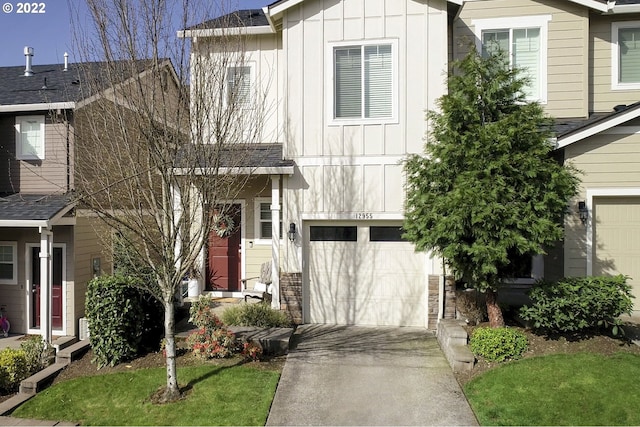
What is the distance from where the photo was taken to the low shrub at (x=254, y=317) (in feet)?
27.7

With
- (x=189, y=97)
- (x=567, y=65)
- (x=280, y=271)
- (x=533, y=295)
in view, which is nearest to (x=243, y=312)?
(x=280, y=271)

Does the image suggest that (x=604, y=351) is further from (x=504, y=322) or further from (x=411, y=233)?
(x=411, y=233)

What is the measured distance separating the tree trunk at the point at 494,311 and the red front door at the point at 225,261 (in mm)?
6153

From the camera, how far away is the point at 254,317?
27.8 ft

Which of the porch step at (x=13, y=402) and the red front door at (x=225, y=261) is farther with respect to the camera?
the red front door at (x=225, y=261)

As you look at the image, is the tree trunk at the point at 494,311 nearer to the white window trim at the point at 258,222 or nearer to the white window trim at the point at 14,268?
the white window trim at the point at 258,222

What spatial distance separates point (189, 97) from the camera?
5.82 meters

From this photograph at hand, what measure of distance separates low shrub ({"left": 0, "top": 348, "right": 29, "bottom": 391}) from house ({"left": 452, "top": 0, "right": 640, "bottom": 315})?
32.9 ft

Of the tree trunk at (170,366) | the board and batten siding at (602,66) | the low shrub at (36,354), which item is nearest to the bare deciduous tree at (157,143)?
the tree trunk at (170,366)

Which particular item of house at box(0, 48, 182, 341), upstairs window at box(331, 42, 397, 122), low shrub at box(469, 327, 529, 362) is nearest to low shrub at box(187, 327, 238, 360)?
low shrub at box(469, 327, 529, 362)

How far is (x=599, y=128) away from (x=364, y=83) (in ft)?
14.7

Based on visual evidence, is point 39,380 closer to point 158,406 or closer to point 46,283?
point 158,406

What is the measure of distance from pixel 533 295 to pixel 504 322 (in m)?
1.10

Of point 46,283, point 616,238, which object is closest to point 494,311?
point 616,238
